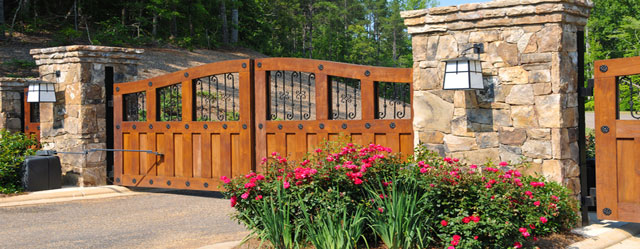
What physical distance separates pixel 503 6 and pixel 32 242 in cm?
554

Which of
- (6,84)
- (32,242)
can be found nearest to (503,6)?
(32,242)

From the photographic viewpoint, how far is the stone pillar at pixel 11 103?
11.9m

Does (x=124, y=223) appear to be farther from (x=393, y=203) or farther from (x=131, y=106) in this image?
(x=393, y=203)

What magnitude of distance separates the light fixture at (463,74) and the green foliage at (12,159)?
7.13 meters

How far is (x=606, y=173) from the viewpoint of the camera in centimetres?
604

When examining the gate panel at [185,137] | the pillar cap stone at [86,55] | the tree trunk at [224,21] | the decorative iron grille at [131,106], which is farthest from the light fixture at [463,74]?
the tree trunk at [224,21]

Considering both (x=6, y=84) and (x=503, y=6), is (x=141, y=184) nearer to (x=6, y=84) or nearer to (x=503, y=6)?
(x=6, y=84)

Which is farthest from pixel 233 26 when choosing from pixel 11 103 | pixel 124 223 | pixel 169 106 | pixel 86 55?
pixel 124 223

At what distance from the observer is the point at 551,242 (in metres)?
5.48

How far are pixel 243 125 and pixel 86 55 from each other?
10.9 feet

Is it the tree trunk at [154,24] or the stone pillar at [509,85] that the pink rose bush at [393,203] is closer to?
the stone pillar at [509,85]

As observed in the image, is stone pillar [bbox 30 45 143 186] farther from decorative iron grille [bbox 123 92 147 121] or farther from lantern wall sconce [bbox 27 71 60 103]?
decorative iron grille [bbox 123 92 147 121]

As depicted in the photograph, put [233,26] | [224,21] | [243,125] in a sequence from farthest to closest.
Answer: [233,26] < [224,21] < [243,125]

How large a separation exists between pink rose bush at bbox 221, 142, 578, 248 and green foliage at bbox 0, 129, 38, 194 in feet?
19.1
